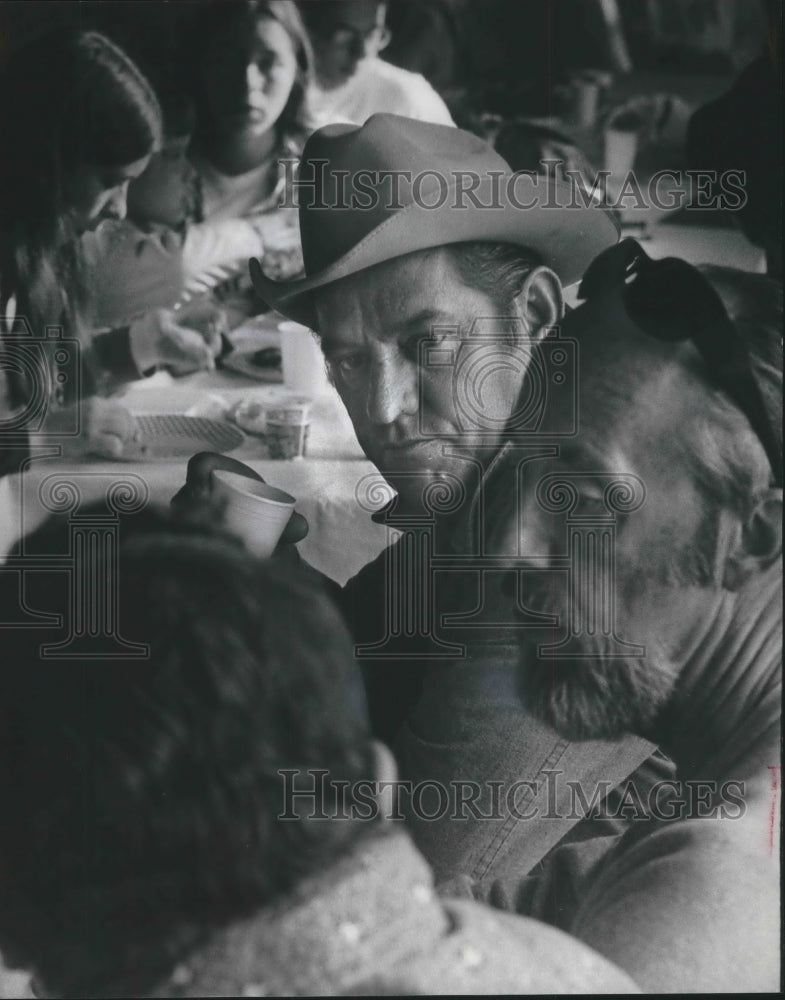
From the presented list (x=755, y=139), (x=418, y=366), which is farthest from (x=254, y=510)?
(x=755, y=139)

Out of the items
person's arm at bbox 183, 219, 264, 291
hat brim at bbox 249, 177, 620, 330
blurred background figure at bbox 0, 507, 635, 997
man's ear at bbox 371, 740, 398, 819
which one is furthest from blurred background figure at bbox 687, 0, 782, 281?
man's ear at bbox 371, 740, 398, 819

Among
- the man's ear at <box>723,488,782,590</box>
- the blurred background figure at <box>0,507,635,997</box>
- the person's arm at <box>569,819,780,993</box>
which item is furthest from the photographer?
the man's ear at <box>723,488,782,590</box>

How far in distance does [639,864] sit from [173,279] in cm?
198

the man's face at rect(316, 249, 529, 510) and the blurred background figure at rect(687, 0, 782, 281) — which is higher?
the blurred background figure at rect(687, 0, 782, 281)

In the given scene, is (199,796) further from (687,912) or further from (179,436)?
(687,912)

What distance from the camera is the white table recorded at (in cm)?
311

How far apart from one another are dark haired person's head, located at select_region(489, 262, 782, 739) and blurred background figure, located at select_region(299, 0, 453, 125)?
71 cm

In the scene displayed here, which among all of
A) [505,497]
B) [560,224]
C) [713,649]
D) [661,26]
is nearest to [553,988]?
[713,649]

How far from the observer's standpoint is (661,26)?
3146 millimetres

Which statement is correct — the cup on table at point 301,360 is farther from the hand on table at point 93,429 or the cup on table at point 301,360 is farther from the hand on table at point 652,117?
the hand on table at point 652,117

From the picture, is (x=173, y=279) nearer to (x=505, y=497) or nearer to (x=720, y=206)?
(x=505, y=497)

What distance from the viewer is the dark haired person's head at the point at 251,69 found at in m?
3.11

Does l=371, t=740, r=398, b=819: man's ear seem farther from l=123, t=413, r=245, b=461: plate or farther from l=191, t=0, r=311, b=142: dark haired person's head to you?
l=191, t=0, r=311, b=142: dark haired person's head

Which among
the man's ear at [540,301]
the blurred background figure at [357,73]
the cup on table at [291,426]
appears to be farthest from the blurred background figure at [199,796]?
the blurred background figure at [357,73]
